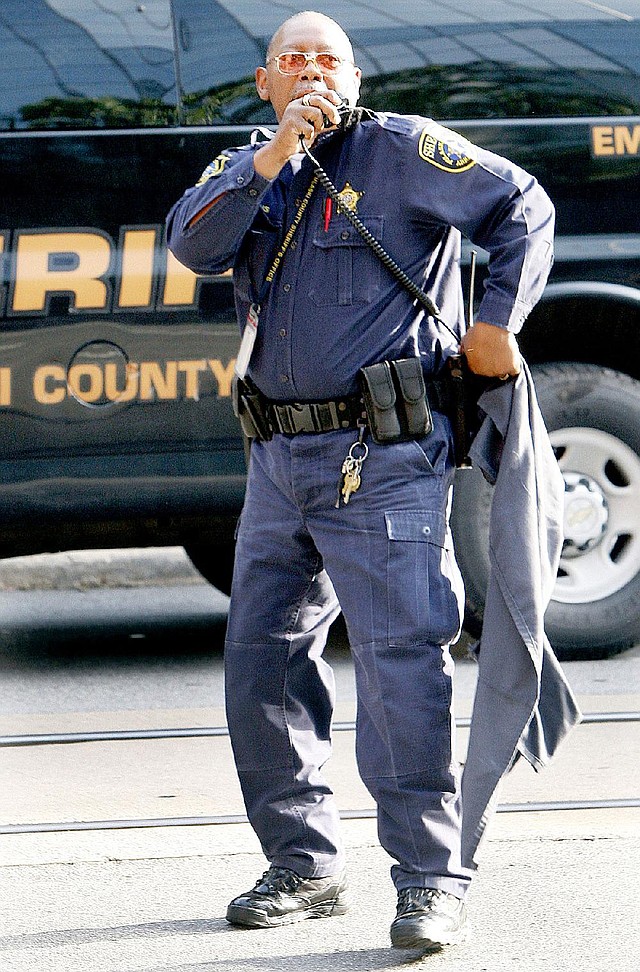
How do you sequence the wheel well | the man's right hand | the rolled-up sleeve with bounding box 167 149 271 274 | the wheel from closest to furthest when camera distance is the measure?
the man's right hand < the rolled-up sleeve with bounding box 167 149 271 274 < the wheel well < the wheel

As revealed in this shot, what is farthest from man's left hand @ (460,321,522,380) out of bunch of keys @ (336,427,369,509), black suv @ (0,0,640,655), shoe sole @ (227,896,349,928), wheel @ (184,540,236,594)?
wheel @ (184,540,236,594)

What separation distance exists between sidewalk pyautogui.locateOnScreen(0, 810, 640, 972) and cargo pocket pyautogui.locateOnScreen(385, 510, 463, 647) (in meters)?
0.56

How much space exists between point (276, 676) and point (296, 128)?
1.01 metres

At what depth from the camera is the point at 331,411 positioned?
2.96 metres

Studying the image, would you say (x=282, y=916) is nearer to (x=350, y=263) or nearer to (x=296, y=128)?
(x=350, y=263)

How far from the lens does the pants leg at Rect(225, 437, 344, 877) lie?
306cm

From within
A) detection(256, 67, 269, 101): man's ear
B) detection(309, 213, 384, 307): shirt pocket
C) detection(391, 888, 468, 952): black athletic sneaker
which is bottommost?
detection(391, 888, 468, 952): black athletic sneaker

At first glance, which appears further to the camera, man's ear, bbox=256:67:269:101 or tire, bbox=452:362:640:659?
tire, bbox=452:362:640:659

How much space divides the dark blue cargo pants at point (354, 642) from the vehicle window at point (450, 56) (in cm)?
192

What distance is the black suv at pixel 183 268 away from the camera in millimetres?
4621

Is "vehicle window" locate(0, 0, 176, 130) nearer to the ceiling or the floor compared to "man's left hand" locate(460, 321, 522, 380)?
nearer to the ceiling

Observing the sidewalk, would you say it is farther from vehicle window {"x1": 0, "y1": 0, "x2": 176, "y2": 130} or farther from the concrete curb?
the concrete curb

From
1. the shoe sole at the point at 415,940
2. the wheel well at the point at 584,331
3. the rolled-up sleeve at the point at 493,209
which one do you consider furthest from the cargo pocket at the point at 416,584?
the wheel well at the point at 584,331

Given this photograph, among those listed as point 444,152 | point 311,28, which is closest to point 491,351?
point 444,152
